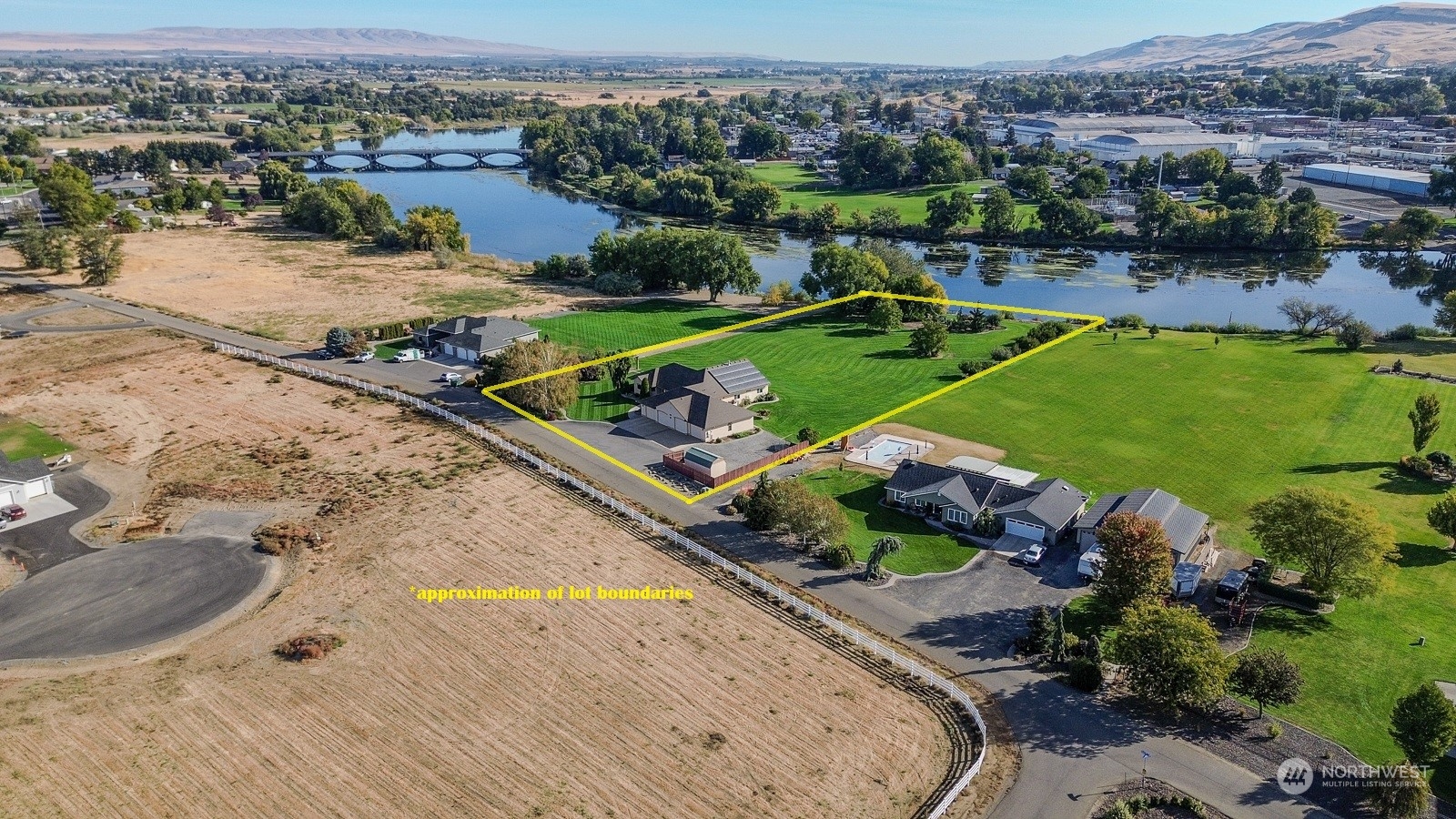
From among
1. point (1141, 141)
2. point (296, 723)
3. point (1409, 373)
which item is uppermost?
point (1141, 141)

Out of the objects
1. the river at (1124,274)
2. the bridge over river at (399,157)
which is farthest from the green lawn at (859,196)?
the bridge over river at (399,157)

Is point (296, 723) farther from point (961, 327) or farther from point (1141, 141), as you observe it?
point (1141, 141)

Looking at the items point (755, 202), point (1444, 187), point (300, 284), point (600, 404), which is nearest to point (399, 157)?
point (755, 202)

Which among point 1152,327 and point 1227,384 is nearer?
point 1227,384

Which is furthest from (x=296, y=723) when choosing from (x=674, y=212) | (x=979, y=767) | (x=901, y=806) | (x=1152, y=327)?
(x=674, y=212)

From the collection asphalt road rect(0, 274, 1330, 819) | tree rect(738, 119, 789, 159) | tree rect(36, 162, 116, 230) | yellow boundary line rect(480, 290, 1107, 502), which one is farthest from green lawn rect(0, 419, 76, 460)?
tree rect(738, 119, 789, 159)

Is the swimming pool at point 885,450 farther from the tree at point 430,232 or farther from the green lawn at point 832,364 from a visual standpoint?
the tree at point 430,232
